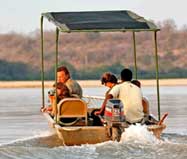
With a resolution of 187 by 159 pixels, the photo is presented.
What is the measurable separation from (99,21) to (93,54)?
61.1 meters

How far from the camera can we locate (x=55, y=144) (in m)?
15.4

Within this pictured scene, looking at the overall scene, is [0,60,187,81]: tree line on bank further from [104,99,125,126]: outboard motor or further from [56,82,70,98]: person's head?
[104,99,125,126]: outboard motor

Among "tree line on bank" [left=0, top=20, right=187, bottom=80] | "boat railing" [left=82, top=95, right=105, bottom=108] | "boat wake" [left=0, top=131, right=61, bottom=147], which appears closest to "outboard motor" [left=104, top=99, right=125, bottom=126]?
"boat wake" [left=0, top=131, right=61, bottom=147]

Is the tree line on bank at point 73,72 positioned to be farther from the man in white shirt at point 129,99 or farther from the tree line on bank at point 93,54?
the man in white shirt at point 129,99

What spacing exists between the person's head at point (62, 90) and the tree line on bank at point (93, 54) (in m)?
52.7

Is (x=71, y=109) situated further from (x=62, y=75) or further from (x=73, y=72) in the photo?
(x=73, y=72)

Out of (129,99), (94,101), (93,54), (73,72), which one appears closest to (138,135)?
(129,99)

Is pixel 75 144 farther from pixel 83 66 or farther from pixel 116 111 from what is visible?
pixel 83 66

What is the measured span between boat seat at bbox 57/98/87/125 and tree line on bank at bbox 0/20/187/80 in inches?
2103

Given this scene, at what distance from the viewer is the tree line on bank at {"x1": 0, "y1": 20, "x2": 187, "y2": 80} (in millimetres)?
73250

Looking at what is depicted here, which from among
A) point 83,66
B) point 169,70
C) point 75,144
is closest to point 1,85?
point 83,66

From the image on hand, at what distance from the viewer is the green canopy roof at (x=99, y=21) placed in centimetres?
1533

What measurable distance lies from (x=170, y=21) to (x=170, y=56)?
3.54 metres

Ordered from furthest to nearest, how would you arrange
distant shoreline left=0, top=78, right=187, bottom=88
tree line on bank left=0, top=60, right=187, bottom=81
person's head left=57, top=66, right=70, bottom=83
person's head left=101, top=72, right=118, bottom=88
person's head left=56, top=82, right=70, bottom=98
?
tree line on bank left=0, top=60, right=187, bottom=81 → distant shoreline left=0, top=78, right=187, bottom=88 → person's head left=57, top=66, right=70, bottom=83 → person's head left=56, top=82, right=70, bottom=98 → person's head left=101, top=72, right=118, bottom=88
